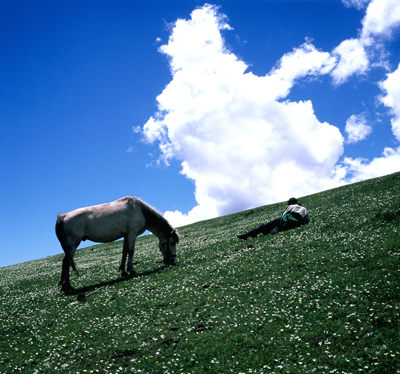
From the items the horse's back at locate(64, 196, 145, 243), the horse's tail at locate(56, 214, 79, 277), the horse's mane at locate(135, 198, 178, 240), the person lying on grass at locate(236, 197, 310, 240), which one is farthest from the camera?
the person lying on grass at locate(236, 197, 310, 240)

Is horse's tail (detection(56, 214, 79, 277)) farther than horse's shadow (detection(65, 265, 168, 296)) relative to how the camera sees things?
Yes

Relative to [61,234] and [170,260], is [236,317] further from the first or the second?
[61,234]

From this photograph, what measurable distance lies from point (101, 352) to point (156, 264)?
11.6m

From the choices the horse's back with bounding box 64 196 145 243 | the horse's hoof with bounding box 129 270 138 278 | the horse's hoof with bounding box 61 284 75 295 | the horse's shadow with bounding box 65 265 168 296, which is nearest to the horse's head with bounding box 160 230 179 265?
the horse's shadow with bounding box 65 265 168 296

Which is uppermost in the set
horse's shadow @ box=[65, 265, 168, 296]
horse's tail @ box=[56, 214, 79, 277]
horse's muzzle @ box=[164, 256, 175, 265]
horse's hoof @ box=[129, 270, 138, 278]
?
horse's tail @ box=[56, 214, 79, 277]

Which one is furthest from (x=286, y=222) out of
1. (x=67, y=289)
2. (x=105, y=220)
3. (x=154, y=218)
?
(x=67, y=289)

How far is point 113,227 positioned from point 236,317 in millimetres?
9961

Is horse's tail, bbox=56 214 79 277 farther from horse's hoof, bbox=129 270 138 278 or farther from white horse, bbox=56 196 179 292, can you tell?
horse's hoof, bbox=129 270 138 278

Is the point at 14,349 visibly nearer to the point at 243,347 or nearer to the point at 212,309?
the point at 212,309

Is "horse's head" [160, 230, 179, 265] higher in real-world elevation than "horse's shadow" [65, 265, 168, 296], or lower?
higher

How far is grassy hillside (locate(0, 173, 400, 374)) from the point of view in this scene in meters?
7.60

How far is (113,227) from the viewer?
56.7ft

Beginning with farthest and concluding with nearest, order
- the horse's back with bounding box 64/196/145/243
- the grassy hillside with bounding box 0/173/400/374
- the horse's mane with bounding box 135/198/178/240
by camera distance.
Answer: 1. the horse's mane with bounding box 135/198/178/240
2. the horse's back with bounding box 64/196/145/243
3. the grassy hillside with bounding box 0/173/400/374

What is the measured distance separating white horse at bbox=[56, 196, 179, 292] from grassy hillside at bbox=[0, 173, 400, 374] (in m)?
1.65
